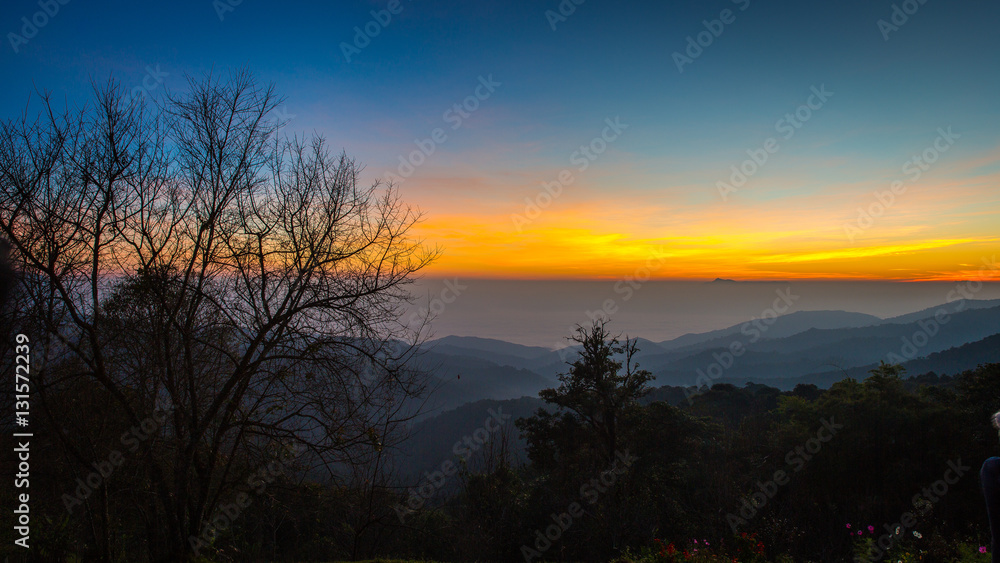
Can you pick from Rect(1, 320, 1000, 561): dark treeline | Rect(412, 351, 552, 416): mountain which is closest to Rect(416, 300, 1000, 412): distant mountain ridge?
Rect(412, 351, 552, 416): mountain

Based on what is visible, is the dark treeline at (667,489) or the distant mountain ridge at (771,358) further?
the distant mountain ridge at (771,358)

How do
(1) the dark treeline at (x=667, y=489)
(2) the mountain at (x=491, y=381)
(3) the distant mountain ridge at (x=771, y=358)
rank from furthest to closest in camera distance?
(3) the distant mountain ridge at (x=771, y=358), (2) the mountain at (x=491, y=381), (1) the dark treeline at (x=667, y=489)

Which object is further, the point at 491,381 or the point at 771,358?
the point at 771,358

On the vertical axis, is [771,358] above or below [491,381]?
below

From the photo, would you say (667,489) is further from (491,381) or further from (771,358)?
(771,358)

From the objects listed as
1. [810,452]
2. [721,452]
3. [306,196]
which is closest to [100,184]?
[306,196]

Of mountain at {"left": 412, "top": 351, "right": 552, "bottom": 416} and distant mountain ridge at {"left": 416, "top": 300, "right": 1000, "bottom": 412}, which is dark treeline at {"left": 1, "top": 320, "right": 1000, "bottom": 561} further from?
mountain at {"left": 412, "top": 351, "right": 552, "bottom": 416}

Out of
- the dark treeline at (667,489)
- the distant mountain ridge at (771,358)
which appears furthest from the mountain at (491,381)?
the dark treeline at (667,489)

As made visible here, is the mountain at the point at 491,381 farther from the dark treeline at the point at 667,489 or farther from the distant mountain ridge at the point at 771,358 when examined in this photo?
the dark treeline at the point at 667,489

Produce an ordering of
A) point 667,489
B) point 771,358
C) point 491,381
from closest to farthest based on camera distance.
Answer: point 667,489 → point 491,381 → point 771,358

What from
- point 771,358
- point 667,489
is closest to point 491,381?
point 667,489

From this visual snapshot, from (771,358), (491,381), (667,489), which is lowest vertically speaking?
(771,358)

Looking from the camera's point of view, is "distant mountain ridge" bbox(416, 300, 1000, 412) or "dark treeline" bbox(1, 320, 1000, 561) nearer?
"dark treeline" bbox(1, 320, 1000, 561)

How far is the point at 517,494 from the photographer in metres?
17.0
